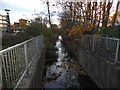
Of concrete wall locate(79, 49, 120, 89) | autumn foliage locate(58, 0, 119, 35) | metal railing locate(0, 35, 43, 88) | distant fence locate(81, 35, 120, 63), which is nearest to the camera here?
metal railing locate(0, 35, 43, 88)

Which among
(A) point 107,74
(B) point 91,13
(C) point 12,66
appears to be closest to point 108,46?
(A) point 107,74

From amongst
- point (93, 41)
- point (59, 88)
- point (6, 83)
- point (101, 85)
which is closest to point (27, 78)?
point (6, 83)

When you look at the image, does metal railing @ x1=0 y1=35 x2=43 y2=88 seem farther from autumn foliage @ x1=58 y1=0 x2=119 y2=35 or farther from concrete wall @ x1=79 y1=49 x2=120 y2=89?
autumn foliage @ x1=58 y1=0 x2=119 y2=35

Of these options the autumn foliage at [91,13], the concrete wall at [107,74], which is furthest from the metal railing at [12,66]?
the autumn foliage at [91,13]

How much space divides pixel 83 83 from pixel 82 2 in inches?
212

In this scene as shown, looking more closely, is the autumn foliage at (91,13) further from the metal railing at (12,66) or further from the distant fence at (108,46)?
the metal railing at (12,66)

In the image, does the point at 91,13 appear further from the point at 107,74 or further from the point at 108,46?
the point at 107,74

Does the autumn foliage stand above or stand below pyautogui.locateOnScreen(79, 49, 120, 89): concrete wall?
above

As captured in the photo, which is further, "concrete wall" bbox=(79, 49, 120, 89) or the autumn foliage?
the autumn foliage

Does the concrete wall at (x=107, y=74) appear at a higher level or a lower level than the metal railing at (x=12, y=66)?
lower

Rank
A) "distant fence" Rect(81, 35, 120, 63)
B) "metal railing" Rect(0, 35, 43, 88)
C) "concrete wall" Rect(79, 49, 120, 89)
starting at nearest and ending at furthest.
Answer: "metal railing" Rect(0, 35, 43, 88)
"concrete wall" Rect(79, 49, 120, 89)
"distant fence" Rect(81, 35, 120, 63)

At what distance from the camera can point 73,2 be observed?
7047 mm

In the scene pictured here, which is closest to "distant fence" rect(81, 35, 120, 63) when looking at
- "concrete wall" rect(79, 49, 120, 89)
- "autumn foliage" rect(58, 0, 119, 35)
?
"concrete wall" rect(79, 49, 120, 89)

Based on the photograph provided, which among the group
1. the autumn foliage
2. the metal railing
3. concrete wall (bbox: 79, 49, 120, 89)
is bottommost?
concrete wall (bbox: 79, 49, 120, 89)
